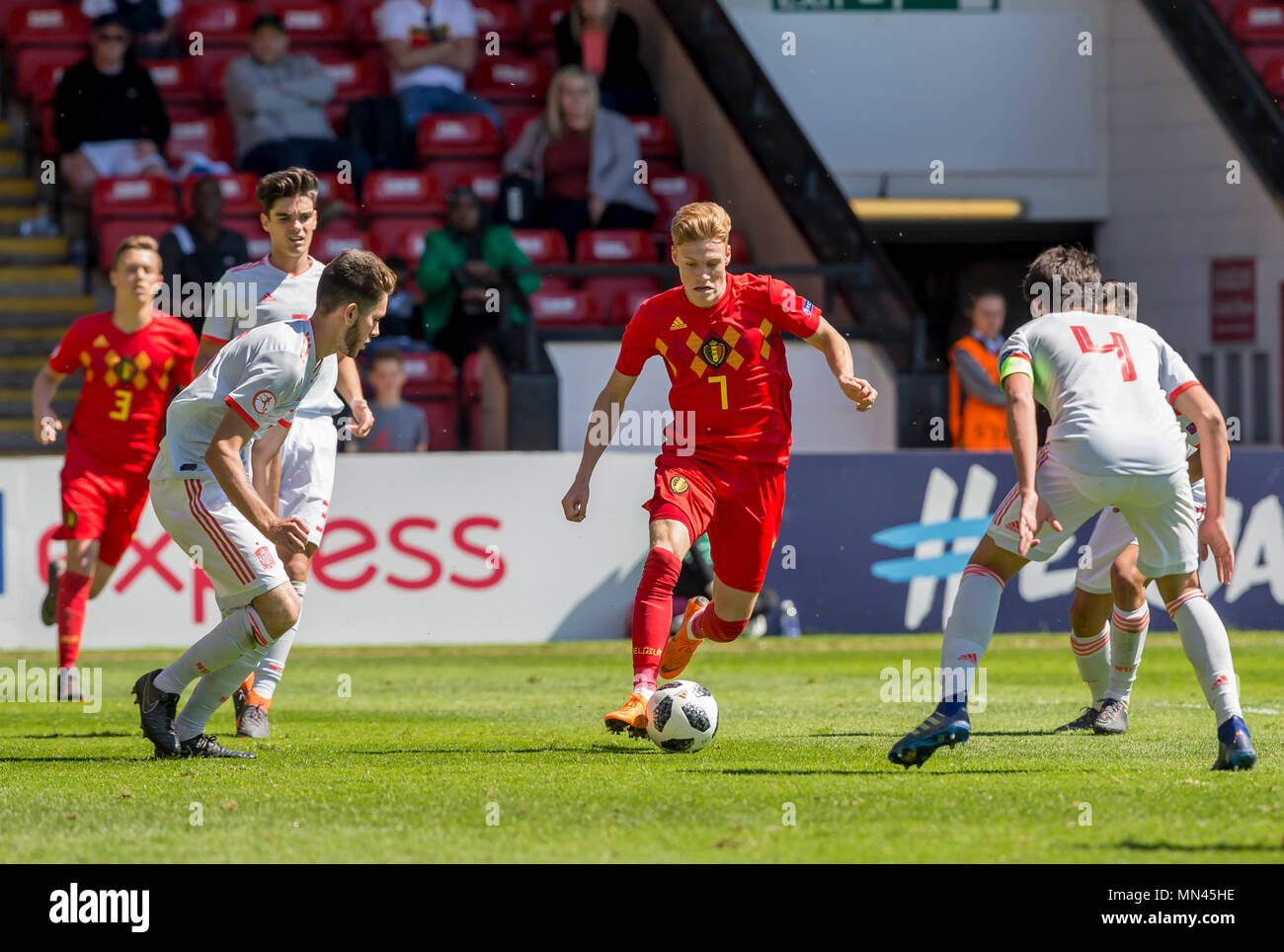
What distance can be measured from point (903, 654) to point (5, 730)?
6.03 m

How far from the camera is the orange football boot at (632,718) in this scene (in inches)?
292

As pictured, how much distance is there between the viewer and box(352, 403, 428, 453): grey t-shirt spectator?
1421 cm

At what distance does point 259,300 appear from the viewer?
326 inches

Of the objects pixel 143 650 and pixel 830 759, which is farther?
pixel 143 650

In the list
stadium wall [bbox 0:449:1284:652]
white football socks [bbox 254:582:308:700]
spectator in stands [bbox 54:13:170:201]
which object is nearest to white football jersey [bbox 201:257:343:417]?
white football socks [bbox 254:582:308:700]

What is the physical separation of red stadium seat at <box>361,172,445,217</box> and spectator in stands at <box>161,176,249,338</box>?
2105 mm

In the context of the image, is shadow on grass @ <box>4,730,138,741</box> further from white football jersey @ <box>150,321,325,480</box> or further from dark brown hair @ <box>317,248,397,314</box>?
dark brown hair @ <box>317,248,397,314</box>

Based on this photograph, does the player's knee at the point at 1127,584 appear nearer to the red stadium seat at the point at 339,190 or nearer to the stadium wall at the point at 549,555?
the stadium wall at the point at 549,555

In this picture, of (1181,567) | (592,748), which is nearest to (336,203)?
(592,748)

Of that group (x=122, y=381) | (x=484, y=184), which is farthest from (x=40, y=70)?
(x=122, y=381)

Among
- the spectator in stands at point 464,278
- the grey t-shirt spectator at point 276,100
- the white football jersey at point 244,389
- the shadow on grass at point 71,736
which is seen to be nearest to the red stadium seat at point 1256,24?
the spectator in stands at point 464,278

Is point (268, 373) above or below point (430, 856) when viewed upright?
above
